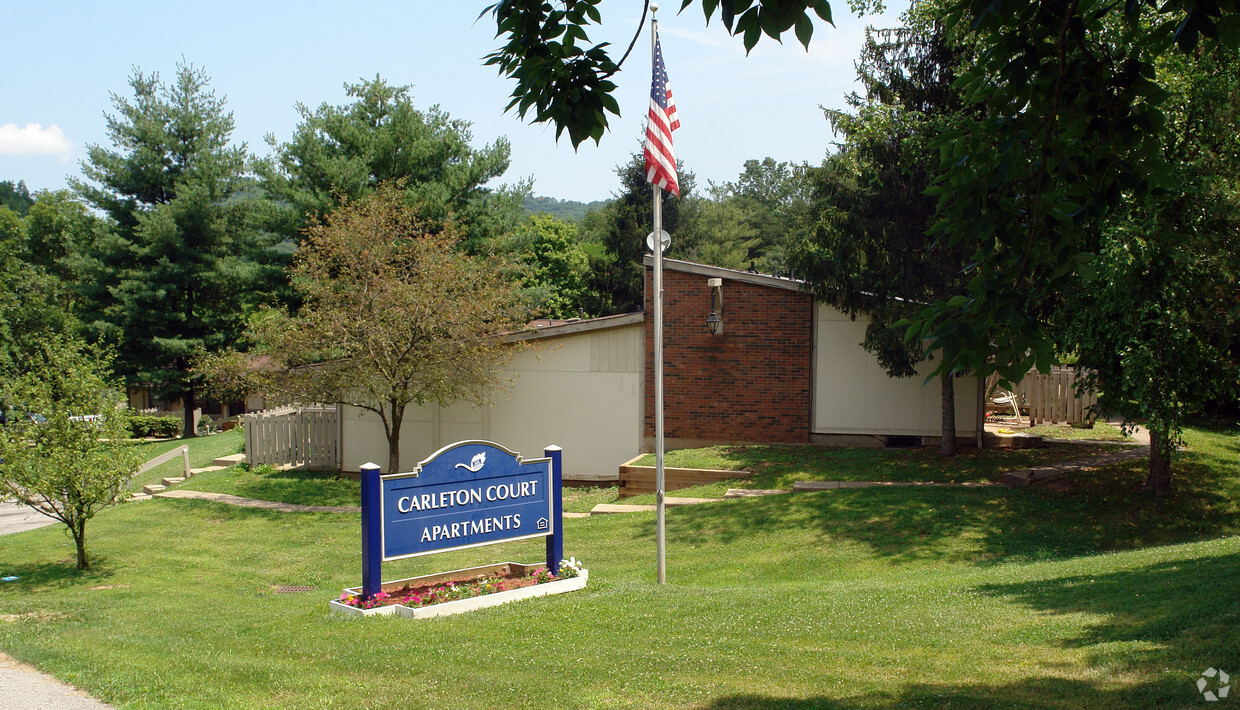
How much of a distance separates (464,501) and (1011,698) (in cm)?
646

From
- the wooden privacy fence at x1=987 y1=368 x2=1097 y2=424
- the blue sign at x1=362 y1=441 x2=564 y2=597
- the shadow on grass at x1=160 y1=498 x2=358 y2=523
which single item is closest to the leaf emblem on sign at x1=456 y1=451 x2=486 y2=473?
the blue sign at x1=362 y1=441 x2=564 y2=597

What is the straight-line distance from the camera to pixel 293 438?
22188 mm

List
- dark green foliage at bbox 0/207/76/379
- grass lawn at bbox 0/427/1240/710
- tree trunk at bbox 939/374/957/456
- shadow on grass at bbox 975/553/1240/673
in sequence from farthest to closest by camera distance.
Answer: dark green foliage at bbox 0/207/76/379, tree trunk at bbox 939/374/957/456, grass lawn at bbox 0/427/1240/710, shadow on grass at bbox 975/553/1240/673

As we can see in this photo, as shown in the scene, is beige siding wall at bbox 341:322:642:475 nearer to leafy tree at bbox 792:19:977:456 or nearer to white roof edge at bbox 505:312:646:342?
white roof edge at bbox 505:312:646:342

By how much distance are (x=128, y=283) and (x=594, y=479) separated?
2394 cm

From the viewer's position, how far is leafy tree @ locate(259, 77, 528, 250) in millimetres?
28281

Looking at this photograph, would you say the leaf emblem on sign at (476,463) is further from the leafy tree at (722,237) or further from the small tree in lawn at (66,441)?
the leafy tree at (722,237)

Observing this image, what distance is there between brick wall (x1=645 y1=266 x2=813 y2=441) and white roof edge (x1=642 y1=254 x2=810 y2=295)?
10cm

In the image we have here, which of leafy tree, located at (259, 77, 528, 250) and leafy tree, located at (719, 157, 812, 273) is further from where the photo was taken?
leafy tree, located at (719, 157, 812, 273)

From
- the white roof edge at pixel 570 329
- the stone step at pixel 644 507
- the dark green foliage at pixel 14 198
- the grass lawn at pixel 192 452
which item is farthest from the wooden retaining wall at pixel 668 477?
the dark green foliage at pixel 14 198

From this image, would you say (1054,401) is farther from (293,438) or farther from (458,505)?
(293,438)

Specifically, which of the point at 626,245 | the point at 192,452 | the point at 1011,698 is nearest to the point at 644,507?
the point at 1011,698

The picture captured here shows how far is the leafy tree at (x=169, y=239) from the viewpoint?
115ft

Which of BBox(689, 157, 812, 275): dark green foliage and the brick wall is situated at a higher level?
BBox(689, 157, 812, 275): dark green foliage
